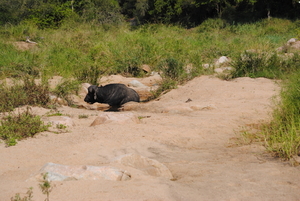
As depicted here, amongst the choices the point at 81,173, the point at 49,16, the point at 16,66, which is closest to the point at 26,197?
the point at 81,173

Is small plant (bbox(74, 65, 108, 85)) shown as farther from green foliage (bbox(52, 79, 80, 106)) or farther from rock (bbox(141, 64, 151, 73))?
green foliage (bbox(52, 79, 80, 106))

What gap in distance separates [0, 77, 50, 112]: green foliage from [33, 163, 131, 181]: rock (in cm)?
346

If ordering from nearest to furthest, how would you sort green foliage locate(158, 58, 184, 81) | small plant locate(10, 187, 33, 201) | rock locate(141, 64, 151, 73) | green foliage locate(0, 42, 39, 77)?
small plant locate(10, 187, 33, 201)
green foliage locate(0, 42, 39, 77)
green foliage locate(158, 58, 184, 81)
rock locate(141, 64, 151, 73)

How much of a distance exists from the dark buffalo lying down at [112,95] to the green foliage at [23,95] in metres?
2.07

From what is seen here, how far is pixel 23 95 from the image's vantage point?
687cm

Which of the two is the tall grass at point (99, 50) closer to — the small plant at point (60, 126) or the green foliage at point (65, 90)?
the green foliage at point (65, 90)

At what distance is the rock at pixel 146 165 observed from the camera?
3.54m

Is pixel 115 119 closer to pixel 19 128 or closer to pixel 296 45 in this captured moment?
pixel 19 128

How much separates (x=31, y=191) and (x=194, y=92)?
21.9ft

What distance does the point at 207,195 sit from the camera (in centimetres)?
294

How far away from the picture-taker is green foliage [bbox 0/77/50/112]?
654 centimetres

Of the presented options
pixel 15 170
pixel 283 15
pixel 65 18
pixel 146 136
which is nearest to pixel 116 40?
pixel 65 18

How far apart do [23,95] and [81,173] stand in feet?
13.9

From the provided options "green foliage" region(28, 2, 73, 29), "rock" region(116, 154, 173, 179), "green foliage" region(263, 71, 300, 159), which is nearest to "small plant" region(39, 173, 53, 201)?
"rock" region(116, 154, 173, 179)
